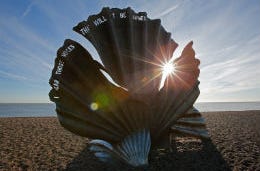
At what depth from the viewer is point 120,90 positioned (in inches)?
249

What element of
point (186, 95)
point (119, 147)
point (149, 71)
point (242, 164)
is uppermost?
point (149, 71)

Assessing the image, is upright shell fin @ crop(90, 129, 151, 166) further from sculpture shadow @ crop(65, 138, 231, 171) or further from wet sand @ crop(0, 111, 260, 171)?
wet sand @ crop(0, 111, 260, 171)

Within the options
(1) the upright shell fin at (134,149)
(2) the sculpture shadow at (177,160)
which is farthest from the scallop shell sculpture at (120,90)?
(2) the sculpture shadow at (177,160)

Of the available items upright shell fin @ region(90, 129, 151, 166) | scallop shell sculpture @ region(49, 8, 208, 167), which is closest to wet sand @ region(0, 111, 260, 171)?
upright shell fin @ region(90, 129, 151, 166)

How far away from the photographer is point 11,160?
7.30m

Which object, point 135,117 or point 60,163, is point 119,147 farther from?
point 60,163

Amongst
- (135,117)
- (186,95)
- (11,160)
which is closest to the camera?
(135,117)

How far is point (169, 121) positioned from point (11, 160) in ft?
13.5

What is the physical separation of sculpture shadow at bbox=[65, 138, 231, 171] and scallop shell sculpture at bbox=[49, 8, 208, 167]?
33cm

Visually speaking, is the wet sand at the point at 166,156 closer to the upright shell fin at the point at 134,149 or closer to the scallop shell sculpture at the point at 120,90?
the upright shell fin at the point at 134,149

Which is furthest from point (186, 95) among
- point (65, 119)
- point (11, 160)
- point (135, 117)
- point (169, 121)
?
point (11, 160)

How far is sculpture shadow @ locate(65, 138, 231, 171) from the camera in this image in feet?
→ 20.4

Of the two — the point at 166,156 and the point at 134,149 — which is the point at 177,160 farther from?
the point at 134,149

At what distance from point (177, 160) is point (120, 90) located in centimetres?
217
